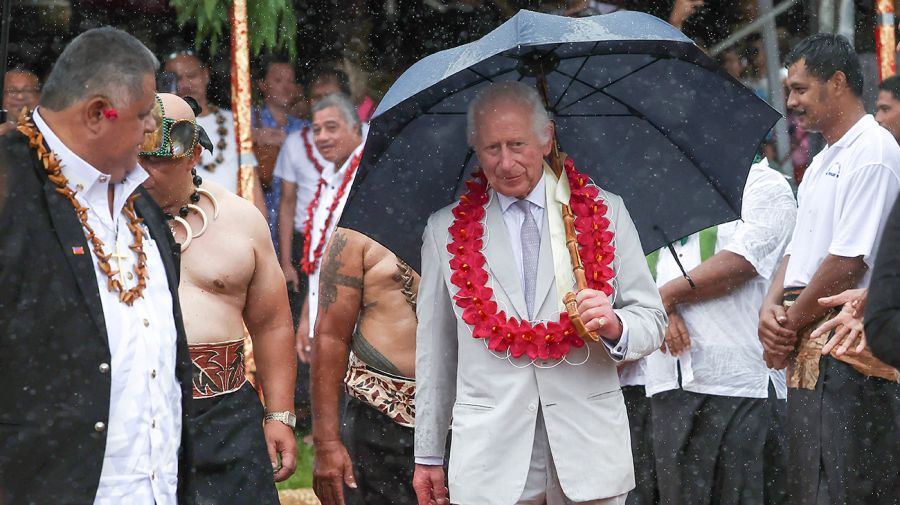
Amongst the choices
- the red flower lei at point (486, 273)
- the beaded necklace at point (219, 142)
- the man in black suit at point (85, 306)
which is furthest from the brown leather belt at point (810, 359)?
the beaded necklace at point (219, 142)

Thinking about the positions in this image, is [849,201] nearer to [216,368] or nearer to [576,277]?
[576,277]

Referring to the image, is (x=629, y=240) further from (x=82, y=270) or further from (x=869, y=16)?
(x=869, y=16)

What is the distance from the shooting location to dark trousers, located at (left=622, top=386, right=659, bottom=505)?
336 inches

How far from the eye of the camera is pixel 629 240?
5309 mm

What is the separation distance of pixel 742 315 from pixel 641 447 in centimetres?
138

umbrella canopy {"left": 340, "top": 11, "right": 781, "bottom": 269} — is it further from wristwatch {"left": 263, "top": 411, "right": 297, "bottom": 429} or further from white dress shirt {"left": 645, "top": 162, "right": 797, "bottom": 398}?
white dress shirt {"left": 645, "top": 162, "right": 797, "bottom": 398}

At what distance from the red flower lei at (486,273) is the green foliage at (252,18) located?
5294 mm

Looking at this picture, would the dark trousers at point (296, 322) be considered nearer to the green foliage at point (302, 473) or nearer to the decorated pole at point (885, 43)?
the green foliage at point (302, 473)

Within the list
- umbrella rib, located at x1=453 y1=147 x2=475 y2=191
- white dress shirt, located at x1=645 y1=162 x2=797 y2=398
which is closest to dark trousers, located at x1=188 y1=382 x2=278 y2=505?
umbrella rib, located at x1=453 y1=147 x2=475 y2=191

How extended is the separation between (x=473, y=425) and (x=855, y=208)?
8.05 ft

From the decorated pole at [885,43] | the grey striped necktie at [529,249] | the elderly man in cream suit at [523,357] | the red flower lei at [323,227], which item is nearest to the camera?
the elderly man in cream suit at [523,357]

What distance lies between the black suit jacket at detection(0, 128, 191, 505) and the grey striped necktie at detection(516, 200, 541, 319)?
1.76m

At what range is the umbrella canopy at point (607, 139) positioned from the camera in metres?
5.50

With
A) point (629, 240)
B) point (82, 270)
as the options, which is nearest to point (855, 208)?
point (629, 240)
